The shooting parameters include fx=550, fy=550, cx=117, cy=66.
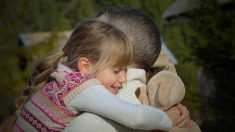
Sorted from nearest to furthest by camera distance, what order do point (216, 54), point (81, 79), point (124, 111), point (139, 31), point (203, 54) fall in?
point (124, 111)
point (81, 79)
point (139, 31)
point (216, 54)
point (203, 54)

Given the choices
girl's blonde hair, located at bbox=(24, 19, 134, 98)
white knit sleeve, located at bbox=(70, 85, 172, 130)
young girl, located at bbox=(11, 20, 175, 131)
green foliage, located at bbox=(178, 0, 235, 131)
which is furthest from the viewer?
green foliage, located at bbox=(178, 0, 235, 131)

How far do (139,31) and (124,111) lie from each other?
58 cm

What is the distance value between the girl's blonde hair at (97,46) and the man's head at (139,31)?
0.10 m

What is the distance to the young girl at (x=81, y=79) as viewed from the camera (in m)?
2.14

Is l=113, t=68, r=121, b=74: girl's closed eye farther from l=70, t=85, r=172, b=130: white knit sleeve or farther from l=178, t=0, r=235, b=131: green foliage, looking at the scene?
l=178, t=0, r=235, b=131: green foliage

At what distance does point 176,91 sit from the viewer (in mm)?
2180

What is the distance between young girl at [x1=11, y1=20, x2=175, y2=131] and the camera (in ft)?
7.04

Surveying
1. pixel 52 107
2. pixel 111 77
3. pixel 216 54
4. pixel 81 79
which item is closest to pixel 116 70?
pixel 111 77

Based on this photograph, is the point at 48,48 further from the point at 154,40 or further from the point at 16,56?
the point at 154,40

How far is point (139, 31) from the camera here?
2.48m

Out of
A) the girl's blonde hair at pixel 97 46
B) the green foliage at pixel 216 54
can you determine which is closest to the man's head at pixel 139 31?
the girl's blonde hair at pixel 97 46

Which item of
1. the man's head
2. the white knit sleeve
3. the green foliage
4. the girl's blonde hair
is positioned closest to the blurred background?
the green foliage

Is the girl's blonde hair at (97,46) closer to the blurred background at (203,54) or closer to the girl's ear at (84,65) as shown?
the girl's ear at (84,65)

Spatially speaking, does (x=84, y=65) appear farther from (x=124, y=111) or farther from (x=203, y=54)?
(x=203, y=54)
